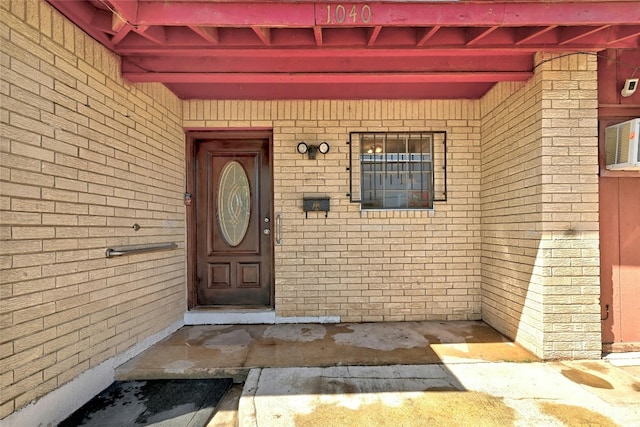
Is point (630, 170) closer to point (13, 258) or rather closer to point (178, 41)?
point (178, 41)

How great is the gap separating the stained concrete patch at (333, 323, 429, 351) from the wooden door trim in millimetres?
1095

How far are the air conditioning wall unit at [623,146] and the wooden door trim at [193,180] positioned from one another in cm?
346

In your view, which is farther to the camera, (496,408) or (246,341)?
(246,341)

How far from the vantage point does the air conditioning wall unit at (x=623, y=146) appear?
274cm

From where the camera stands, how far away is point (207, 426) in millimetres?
2211

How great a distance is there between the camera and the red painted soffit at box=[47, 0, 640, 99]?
231 centimetres

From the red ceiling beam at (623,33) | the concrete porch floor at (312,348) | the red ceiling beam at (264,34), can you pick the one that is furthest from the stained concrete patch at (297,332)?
the red ceiling beam at (623,33)

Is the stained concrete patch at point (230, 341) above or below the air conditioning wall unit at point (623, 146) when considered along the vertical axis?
below

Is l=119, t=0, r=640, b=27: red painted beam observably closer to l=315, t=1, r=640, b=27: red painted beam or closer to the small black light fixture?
l=315, t=1, r=640, b=27: red painted beam

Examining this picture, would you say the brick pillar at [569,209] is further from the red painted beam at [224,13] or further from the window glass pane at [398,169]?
the red painted beam at [224,13]

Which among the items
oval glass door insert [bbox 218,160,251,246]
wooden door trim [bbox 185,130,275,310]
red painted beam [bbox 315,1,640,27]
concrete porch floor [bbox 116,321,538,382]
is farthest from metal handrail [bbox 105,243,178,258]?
red painted beam [bbox 315,1,640,27]

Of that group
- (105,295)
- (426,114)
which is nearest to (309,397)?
(105,295)

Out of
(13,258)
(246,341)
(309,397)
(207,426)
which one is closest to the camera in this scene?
(13,258)

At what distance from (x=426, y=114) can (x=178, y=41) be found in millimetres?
2814
